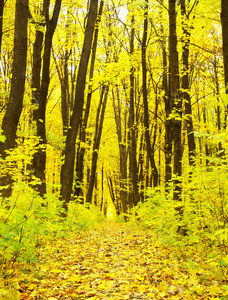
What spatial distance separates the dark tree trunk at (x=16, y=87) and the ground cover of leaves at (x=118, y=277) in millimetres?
2556

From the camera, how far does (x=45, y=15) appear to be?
9.47 meters

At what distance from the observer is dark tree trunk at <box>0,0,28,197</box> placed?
647 cm

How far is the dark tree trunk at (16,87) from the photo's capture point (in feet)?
21.2

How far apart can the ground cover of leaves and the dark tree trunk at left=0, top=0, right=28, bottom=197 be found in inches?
101

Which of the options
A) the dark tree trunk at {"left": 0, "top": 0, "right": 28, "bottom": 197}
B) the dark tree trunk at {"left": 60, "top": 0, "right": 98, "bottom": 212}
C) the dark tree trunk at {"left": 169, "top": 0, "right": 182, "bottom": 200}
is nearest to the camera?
the dark tree trunk at {"left": 0, "top": 0, "right": 28, "bottom": 197}

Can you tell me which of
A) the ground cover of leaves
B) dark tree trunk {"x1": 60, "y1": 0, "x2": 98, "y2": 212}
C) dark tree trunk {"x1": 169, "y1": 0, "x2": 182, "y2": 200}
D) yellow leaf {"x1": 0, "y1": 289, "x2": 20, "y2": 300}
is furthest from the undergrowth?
dark tree trunk {"x1": 60, "y1": 0, "x2": 98, "y2": 212}

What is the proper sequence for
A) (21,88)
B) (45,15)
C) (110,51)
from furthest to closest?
1. (110,51)
2. (45,15)
3. (21,88)

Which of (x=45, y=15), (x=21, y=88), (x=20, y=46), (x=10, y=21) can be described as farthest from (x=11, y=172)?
(x=10, y=21)

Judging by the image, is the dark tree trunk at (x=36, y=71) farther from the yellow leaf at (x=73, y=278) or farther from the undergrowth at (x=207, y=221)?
the yellow leaf at (x=73, y=278)

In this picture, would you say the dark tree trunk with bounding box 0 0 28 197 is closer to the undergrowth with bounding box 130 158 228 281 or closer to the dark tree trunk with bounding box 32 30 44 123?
the dark tree trunk with bounding box 32 30 44 123

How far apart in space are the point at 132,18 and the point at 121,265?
41.1 feet

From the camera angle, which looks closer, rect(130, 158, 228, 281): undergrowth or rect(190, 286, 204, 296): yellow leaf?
rect(190, 286, 204, 296): yellow leaf

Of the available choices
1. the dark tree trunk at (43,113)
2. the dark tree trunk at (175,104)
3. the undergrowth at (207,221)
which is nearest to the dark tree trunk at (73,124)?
the dark tree trunk at (43,113)

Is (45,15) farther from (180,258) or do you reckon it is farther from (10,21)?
(180,258)
